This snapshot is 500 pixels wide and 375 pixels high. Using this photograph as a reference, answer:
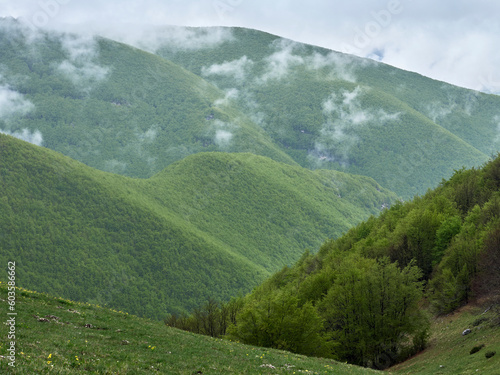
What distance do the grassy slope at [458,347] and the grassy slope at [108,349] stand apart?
12.3 metres

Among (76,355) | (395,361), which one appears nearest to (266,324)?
(395,361)

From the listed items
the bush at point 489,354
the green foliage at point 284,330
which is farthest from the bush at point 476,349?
the green foliage at point 284,330

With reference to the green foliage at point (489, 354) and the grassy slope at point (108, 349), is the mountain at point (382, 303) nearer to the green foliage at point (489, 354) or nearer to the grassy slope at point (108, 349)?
the green foliage at point (489, 354)

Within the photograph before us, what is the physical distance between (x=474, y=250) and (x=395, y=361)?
21290 mm

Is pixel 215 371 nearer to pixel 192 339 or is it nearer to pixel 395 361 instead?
pixel 192 339

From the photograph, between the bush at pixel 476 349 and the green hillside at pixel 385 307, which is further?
the green hillside at pixel 385 307

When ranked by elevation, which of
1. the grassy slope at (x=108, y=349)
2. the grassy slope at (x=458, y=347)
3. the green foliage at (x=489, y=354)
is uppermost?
the grassy slope at (x=108, y=349)

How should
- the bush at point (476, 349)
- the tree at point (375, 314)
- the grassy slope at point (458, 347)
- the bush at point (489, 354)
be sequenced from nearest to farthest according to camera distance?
the bush at point (489, 354), the grassy slope at point (458, 347), the bush at point (476, 349), the tree at point (375, 314)

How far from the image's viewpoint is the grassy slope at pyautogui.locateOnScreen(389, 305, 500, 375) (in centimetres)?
3625

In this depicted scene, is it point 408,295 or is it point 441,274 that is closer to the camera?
point 408,295

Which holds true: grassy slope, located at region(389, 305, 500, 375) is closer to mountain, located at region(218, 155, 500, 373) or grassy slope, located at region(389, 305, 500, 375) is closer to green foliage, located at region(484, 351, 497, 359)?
green foliage, located at region(484, 351, 497, 359)

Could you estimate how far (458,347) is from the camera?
4597 cm

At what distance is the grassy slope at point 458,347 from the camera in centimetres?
3625

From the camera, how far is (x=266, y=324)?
184 ft
